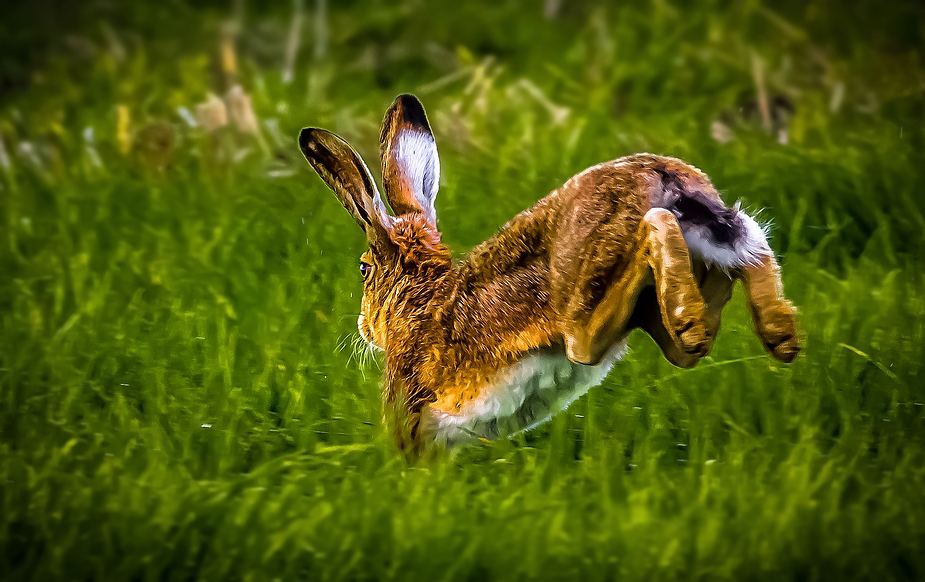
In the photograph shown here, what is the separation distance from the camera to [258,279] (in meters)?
5.05

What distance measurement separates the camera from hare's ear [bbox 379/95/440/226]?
427cm

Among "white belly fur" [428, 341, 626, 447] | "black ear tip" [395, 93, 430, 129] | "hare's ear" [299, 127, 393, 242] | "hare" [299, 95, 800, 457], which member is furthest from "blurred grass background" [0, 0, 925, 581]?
"black ear tip" [395, 93, 430, 129]

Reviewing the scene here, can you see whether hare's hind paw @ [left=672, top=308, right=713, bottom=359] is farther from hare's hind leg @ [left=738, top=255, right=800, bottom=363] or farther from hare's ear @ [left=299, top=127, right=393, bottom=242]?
hare's ear @ [left=299, top=127, right=393, bottom=242]

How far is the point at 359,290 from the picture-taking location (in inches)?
192

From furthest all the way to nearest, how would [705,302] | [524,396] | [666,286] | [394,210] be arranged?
[394,210] → [524,396] → [705,302] → [666,286]

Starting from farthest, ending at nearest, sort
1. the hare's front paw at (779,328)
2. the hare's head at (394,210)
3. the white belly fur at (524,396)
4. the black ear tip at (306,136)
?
1. the black ear tip at (306,136)
2. the hare's head at (394,210)
3. the white belly fur at (524,396)
4. the hare's front paw at (779,328)

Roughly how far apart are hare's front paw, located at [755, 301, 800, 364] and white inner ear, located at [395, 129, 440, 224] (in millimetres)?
1333

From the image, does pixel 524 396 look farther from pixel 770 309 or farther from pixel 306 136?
pixel 306 136

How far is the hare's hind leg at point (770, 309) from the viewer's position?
130 inches

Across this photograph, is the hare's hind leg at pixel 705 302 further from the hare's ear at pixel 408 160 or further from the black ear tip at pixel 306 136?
the black ear tip at pixel 306 136

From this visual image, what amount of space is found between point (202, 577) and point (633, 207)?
1521 mm

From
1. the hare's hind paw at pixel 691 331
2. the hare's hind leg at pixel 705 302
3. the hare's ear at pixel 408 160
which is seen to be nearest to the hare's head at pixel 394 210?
the hare's ear at pixel 408 160

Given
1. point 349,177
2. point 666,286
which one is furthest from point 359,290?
point 666,286

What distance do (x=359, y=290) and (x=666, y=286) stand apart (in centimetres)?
195
